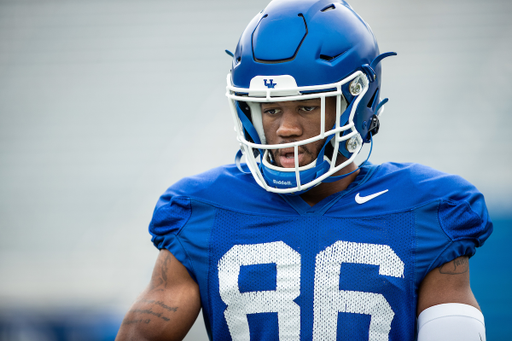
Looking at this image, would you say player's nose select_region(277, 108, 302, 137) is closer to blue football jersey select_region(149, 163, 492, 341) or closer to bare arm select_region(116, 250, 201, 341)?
blue football jersey select_region(149, 163, 492, 341)

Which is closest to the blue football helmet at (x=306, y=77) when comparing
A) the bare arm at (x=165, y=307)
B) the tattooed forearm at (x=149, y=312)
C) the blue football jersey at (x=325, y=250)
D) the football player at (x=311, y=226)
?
the football player at (x=311, y=226)

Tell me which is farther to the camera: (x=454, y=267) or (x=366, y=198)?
(x=366, y=198)

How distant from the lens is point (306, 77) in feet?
4.59

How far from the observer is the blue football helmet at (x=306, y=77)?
1.40 metres

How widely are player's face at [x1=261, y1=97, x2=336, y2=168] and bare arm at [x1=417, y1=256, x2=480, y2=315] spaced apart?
1.55 ft

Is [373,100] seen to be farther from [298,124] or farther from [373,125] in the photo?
[298,124]

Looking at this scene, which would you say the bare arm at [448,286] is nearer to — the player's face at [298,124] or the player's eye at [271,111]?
the player's face at [298,124]

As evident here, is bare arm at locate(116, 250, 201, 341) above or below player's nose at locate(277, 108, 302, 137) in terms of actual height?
below

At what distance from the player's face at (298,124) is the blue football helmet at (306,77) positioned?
0.03 metres

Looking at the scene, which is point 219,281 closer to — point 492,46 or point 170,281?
point 170,281

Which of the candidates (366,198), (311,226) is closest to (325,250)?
(311,226)

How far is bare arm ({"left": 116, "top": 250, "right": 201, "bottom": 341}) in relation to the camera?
1431 mm

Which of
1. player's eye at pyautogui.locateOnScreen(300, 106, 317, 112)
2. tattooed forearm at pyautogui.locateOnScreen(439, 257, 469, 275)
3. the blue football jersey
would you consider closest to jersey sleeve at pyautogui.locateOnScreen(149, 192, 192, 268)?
the blue football jersey

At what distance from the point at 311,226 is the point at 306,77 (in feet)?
1.41
